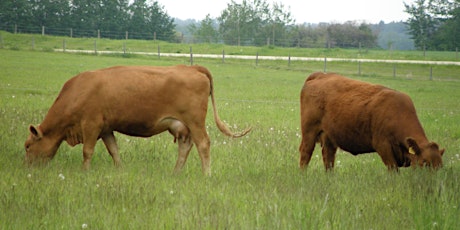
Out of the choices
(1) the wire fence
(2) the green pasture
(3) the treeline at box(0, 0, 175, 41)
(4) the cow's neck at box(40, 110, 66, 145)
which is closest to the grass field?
(4) the cow's neck at box(40, 110, 66, 145)

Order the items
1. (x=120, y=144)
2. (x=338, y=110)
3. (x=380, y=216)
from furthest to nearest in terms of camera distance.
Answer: (x=120, y=144), (x=338, y=110), (x=380, y=216)

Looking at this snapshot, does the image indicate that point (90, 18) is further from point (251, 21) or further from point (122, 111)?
point (122, 111)

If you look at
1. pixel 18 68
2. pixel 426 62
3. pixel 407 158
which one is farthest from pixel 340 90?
pixel 426 62

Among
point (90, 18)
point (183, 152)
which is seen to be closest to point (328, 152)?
point (183, 152)

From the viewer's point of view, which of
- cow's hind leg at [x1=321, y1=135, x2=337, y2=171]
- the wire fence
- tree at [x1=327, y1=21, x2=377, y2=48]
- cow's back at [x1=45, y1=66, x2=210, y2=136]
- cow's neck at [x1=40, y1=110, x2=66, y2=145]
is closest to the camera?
cow's back at [x1=45, y1=66, x2=210, y2=136]

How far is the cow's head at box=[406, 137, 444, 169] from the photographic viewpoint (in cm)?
869

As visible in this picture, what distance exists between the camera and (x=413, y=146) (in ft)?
28.7

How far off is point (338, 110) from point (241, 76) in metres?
28.3

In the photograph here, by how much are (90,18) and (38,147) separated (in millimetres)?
69417

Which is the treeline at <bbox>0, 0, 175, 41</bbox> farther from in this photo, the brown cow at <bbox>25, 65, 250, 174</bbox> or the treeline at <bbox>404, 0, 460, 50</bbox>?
the brown cow at <bbox>25, 65, 250, 174</bbox>

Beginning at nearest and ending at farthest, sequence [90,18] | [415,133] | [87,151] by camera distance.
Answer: [415,133] → [87,151] → [90,18]

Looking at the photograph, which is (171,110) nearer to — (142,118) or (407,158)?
(142,118)

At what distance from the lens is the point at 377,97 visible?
9.55 m

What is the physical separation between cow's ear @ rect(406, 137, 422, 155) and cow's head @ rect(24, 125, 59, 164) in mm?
4907
